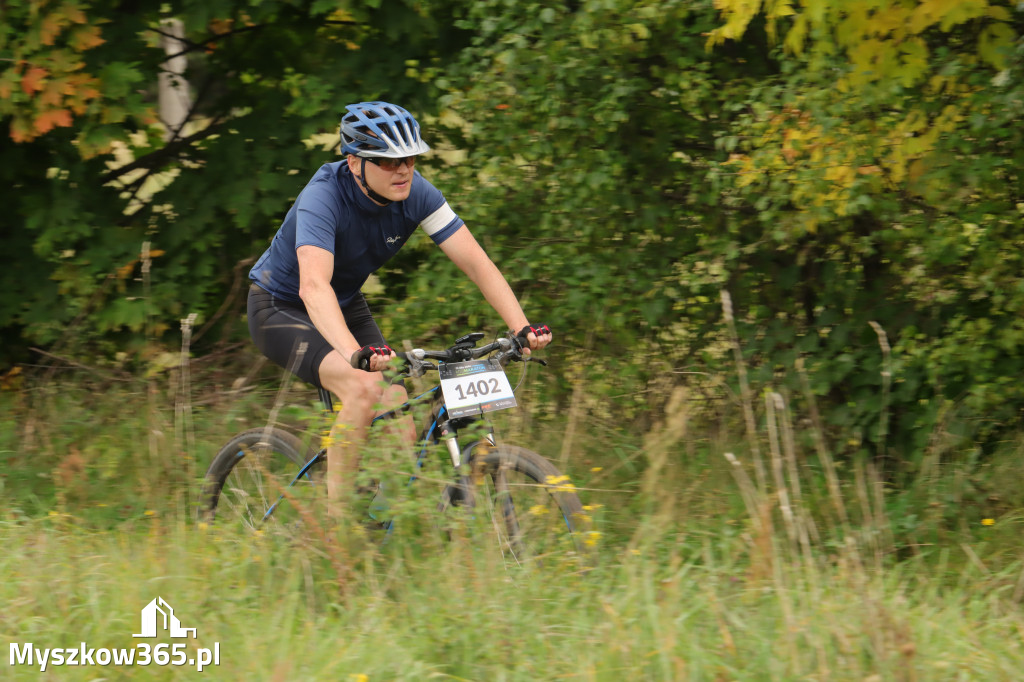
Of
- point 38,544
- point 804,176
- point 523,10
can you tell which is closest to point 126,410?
point 38,544

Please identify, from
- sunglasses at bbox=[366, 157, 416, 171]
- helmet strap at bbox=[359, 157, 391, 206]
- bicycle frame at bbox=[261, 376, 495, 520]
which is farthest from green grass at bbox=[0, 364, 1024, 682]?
sunglasses at bbox=[366, 157, 416, 171]

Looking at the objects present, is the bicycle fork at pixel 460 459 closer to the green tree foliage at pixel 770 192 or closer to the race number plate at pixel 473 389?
the race number plate at pixel 473 389

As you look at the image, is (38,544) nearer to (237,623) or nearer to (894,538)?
(237,623)

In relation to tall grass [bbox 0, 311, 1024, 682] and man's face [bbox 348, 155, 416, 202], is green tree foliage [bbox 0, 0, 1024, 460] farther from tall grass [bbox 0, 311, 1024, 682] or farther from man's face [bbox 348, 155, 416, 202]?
man's face [bbox 348, 155, 416, 202]

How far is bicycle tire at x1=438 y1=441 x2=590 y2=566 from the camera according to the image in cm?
407

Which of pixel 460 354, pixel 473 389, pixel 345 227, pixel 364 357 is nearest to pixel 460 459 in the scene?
pixel 473 389

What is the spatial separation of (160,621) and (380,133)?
2.08m

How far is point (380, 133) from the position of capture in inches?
166

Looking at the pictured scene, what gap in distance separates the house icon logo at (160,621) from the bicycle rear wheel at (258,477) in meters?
0.81

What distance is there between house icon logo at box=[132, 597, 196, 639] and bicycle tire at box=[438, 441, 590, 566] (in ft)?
3.56

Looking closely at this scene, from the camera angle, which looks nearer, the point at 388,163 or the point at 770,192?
the point at 388,163

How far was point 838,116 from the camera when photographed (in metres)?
5.13

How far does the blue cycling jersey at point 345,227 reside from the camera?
14.2ft

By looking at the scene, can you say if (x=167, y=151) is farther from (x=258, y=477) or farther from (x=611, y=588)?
(x=611, y=588)
